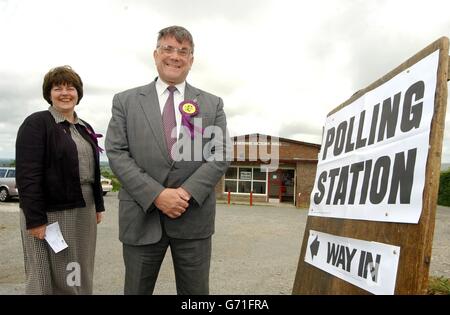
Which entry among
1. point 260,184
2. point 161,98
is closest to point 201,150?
point 161,98

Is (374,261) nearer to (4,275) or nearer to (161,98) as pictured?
(161,98)

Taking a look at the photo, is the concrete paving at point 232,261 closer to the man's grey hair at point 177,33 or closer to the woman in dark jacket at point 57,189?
the woman in dark jacket at point 57,189

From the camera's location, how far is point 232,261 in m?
6.23

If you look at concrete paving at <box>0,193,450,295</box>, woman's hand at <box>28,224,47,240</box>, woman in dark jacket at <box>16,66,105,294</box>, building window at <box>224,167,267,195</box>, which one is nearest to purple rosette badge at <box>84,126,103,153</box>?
woman in dark jacket at <box>16,66,105,294</box>

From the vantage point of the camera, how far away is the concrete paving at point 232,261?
4.61 meters

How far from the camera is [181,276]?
231 cm

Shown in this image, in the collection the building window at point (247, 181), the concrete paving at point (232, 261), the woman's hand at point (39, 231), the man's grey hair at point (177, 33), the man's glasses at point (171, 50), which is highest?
the man's grey hair at point (177, 33)

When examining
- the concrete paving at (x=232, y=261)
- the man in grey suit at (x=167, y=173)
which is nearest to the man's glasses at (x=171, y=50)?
the man in grey suit at (x=167, y=173)

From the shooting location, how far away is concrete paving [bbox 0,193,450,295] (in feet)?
15.1

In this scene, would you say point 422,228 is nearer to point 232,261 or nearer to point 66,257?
point 66,257

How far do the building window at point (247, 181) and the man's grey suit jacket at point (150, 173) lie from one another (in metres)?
Result: 20.9

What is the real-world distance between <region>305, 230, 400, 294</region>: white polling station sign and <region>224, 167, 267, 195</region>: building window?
20.9 meters

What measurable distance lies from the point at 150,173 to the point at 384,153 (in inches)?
53.9
